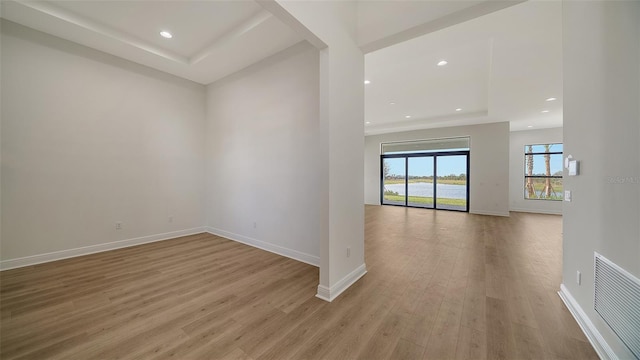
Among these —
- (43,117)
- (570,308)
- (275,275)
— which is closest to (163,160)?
(43,117)

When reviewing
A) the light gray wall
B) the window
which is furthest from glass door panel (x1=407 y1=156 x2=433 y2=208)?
the light gray wall

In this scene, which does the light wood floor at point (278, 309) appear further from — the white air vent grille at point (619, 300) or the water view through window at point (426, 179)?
the water view through window at point (426, 179)

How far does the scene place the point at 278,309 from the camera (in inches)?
77.5

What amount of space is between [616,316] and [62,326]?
3.98 meters

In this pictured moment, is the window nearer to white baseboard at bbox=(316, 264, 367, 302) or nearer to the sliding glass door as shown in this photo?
the sliding glass door

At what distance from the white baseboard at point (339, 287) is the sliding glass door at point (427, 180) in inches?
259

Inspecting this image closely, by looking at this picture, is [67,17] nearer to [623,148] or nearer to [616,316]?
[623,148]

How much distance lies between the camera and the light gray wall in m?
1.22

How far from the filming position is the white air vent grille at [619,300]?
1142mm

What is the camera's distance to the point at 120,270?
9.08 feet

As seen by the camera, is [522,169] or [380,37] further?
[522,169]

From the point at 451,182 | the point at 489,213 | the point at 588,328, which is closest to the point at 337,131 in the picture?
the point at 588,328

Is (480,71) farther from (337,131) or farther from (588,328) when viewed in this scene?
(588,328)

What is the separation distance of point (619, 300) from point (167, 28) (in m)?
5.14
